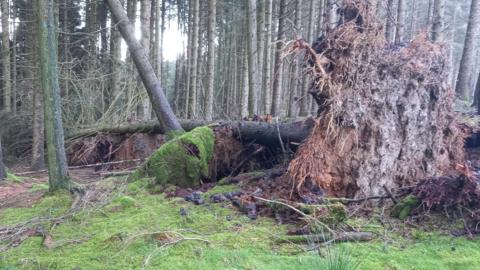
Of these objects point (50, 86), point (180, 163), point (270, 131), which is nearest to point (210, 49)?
point (270, 131)

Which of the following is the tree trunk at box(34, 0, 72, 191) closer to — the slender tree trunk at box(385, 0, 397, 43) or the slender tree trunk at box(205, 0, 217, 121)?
the slender tree trunk at box(385, 0, 397, 43)

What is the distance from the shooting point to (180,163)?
6.45m

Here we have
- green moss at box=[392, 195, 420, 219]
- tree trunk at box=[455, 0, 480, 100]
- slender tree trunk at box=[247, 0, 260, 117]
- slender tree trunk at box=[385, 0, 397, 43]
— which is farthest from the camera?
tree trunk at box=[455, 0, 480, 100]

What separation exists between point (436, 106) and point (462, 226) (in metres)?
2.02

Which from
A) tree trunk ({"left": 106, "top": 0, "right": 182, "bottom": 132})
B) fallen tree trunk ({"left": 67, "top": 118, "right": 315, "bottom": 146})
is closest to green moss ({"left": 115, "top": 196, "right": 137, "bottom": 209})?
fallen tree trunk ({"left": 67, "top": 118, "right": 315, "bottom": 146})

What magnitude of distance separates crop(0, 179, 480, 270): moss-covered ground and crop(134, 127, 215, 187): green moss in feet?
4.28

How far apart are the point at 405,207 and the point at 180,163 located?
3297 millimetres

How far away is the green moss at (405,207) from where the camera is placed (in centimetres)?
462

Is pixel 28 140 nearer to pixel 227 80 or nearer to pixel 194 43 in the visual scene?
pixel 194 43

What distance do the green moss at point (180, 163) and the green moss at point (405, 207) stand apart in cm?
299

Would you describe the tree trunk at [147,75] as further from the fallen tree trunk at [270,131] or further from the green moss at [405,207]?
the green moss at [405,207]

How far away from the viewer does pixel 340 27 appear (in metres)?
5.65

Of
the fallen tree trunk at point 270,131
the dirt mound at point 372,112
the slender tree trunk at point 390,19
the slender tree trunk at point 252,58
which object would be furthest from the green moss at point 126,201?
the slender tree trunk at point 252,58

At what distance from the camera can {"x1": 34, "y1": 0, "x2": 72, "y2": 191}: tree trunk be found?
553 cm
